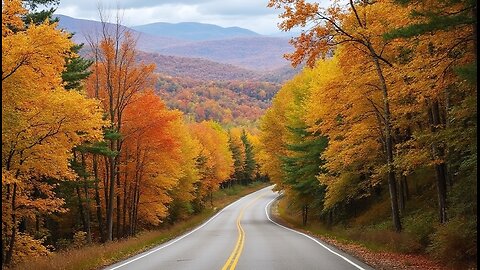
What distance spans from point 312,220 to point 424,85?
103ft

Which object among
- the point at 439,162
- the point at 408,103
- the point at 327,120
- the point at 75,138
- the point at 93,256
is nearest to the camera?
the point at 439,162

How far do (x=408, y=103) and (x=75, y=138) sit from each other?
528 inches

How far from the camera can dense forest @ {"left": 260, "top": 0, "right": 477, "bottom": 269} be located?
13164mm

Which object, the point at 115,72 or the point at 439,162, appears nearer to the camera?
the point at 439,162

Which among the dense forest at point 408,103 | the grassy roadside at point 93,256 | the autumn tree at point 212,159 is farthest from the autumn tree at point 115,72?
the autumn tree at point 212,159

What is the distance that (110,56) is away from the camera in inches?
1082

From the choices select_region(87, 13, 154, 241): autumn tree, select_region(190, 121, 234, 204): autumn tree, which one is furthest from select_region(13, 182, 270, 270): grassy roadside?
select_region(190, 121, 234, 204): autumn tree

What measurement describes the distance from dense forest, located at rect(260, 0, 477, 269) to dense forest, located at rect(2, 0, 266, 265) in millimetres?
8279

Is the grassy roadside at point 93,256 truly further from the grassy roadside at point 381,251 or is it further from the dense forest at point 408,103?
the dense forest at point 408,103

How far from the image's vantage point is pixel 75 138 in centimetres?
1755

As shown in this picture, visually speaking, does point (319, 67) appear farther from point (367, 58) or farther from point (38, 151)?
point (38, 151)

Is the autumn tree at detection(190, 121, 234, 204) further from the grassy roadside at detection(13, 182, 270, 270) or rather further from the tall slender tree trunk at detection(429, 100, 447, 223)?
the tall slender tree trunk at detection(429, 100, 447, 223)

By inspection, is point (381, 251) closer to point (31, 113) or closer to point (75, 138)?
point (75, 138)

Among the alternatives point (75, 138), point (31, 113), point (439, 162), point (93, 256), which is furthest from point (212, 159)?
point (439, 162)
